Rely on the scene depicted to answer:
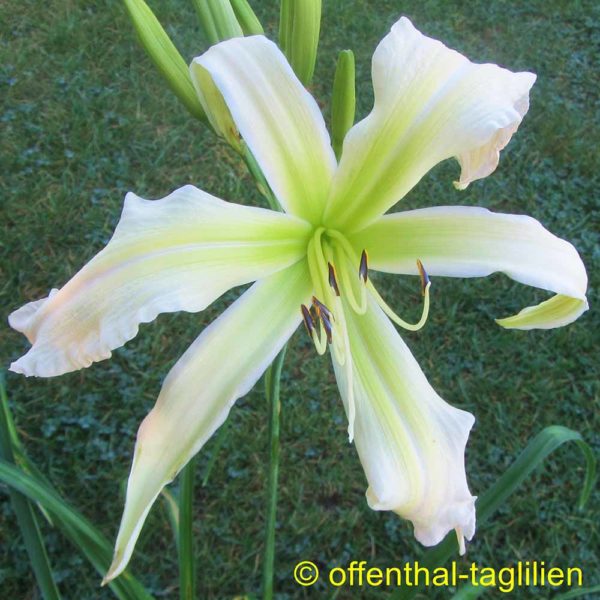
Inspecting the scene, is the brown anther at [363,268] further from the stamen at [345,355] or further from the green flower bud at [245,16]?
the green flower bud at [245,16]

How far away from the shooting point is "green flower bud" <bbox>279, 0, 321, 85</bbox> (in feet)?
2.59

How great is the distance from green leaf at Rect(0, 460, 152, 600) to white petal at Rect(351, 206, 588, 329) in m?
0.55

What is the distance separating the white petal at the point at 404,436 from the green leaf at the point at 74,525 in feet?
1.51

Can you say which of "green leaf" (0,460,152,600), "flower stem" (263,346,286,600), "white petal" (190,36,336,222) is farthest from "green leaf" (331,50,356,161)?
"green leaf" (0,460,152,600)

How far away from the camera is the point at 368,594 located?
174 centimetres

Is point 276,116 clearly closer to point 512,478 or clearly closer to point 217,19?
point 217,19

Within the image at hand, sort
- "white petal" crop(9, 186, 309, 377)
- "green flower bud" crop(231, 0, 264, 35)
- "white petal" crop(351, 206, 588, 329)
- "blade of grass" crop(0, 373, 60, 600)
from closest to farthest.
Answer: "white petal" crop(9, 186, 309, 377) < "white petal" crop(351, 206, 588, 329) < "green flower bud" crop(231, 0, 264, 35) < "blade of grass" crop(0, 373, 60, 600)

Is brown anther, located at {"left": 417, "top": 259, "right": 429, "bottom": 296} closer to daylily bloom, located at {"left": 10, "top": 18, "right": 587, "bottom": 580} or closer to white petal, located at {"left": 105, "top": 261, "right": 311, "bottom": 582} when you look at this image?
daylily bloom, located at {"left": 10, "top": 18, "right": 587, "bottom": 580}

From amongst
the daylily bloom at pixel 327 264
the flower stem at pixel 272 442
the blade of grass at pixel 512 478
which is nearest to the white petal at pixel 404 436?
the daylily bloom at pixel 327 264

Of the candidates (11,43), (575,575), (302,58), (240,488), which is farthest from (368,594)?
(11,43)

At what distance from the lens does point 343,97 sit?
2.55 feet

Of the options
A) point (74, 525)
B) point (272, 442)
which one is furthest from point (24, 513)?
point (272, 442)

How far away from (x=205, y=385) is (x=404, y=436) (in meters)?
0.21

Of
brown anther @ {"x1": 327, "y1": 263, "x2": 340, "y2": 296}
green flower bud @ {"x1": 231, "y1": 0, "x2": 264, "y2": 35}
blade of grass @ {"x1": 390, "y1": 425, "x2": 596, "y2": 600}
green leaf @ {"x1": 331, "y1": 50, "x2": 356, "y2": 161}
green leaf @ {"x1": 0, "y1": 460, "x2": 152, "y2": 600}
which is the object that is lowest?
blade of grass @ {"x1": 390, "y1": 425, "x2": 596, "y2": 600}
